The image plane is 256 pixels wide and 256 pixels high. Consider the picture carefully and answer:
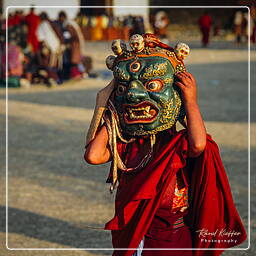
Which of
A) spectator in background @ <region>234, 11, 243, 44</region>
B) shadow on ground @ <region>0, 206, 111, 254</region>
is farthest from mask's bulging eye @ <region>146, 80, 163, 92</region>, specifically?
spectator in background @ <region>234, 11, 243, 44</region>

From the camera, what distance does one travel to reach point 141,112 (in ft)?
11.0

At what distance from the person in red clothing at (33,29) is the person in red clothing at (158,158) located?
1250 cm

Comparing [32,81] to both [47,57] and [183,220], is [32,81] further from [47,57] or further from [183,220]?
[183,220]

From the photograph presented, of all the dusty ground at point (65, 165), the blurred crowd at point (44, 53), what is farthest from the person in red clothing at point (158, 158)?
the blurred crowd at point (44, 53)

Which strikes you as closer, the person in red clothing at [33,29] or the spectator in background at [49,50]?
the spectator in background at [49,50]

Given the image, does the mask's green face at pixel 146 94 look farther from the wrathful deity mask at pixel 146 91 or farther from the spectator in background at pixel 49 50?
the spectator in background at pixel 49 50

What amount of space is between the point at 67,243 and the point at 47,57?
407 inches

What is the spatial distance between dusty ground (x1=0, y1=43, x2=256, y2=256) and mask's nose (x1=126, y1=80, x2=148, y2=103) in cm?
74

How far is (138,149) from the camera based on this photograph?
3.46 metres

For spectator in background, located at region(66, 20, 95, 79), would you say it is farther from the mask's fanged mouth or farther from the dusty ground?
the mask's fanged mouth

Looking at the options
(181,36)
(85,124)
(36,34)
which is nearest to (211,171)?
(85,124)

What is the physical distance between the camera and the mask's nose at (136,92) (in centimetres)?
331

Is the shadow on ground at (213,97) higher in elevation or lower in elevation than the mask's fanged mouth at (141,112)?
lower

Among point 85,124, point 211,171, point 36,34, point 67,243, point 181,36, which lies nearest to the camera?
point 211,171
